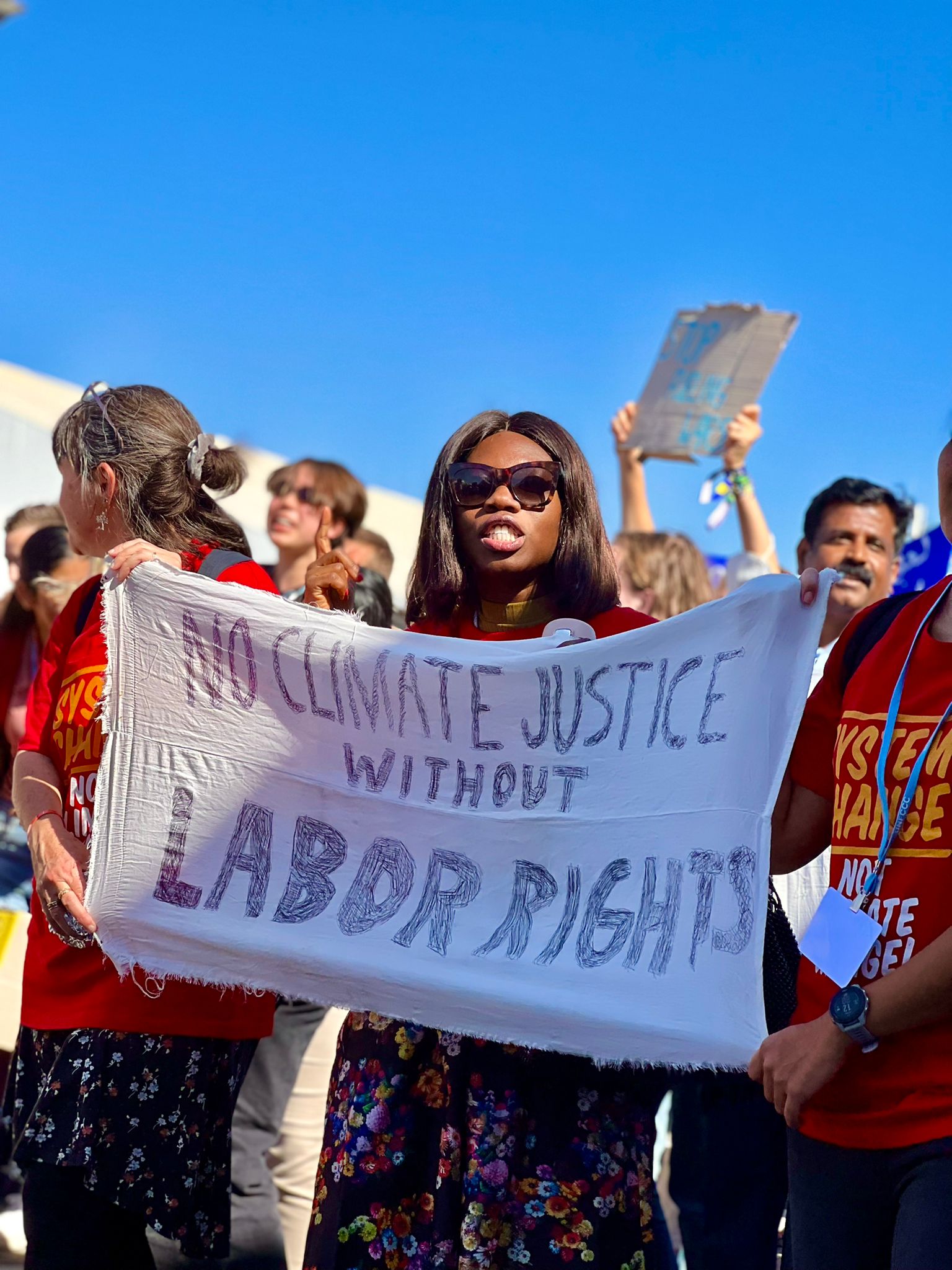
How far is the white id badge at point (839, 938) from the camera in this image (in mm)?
2004

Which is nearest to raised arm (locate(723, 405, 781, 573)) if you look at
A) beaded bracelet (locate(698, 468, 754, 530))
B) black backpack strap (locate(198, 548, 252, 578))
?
beaded bracelet (locate(698, 468, 754, 530))

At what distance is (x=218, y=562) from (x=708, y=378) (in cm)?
351

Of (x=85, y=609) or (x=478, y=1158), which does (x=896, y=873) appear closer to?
(x=478, y=1158)

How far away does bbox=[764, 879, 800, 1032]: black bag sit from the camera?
230 cm

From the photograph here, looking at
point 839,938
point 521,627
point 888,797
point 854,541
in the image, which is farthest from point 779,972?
point 854,541

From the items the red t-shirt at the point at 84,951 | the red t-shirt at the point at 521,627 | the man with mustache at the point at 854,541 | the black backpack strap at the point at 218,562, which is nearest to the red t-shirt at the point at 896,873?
the red t-shirt at the point at 521,627

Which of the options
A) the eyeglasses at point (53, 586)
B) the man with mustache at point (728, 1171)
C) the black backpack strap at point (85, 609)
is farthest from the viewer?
the eyeglasses at point (53, 586)

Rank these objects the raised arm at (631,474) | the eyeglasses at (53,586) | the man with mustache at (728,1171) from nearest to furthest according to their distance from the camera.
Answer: the man with mustache at (728,1171), the eyeglasses at (53,586), the raised arm at (631,474)

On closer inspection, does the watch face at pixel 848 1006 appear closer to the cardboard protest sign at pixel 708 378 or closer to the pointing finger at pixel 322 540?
the pointing finger at pixel 322 540

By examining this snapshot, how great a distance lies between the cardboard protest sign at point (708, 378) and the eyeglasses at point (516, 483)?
10.3 ft

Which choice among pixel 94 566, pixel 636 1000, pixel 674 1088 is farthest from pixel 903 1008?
pixel 94 566

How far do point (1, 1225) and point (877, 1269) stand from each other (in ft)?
10.2

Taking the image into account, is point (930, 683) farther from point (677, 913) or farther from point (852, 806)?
point (677, 913)

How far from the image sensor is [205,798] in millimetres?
2693
